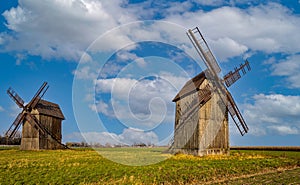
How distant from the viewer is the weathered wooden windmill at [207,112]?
35.4m

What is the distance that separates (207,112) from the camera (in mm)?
36281

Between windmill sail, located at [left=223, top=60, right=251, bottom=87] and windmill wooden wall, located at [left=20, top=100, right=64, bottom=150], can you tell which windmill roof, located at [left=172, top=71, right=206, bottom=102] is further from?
windmill wooden wall, located at [left=20, top=100, right=64, bottom=150]

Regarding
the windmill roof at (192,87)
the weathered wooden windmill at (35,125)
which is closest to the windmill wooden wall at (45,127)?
the weathered wooden windmill at (35,125)

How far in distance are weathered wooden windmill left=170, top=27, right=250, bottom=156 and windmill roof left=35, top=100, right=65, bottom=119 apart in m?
25.3

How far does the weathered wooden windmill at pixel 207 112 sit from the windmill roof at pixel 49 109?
25.3m

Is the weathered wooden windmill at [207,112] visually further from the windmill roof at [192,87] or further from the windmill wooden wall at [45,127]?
the windmill wooden wall at [45,127]

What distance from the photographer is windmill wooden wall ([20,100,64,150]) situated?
51.3m

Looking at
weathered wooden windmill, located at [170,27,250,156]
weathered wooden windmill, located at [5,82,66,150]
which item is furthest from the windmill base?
weathered wooden windmill, located at [170,27,250,156]

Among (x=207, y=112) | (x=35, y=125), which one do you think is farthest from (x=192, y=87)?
(x=35, y=125)

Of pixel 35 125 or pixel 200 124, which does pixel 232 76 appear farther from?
pixel 35 125

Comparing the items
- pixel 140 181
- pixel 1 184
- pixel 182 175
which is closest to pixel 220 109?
pixel 182 175

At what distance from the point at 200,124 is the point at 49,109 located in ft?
102

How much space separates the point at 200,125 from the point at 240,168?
11.5 m

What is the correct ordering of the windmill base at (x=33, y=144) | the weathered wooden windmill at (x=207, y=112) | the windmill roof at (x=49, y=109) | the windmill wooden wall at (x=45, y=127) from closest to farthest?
1. the weathered wooden windmill at (x=207, y=112)
2. the windmill base at (x=33, y=144)
3. the windmill wooden wall at (x=45, y=127)
4. the windmill roof at (x=49, y=109)
